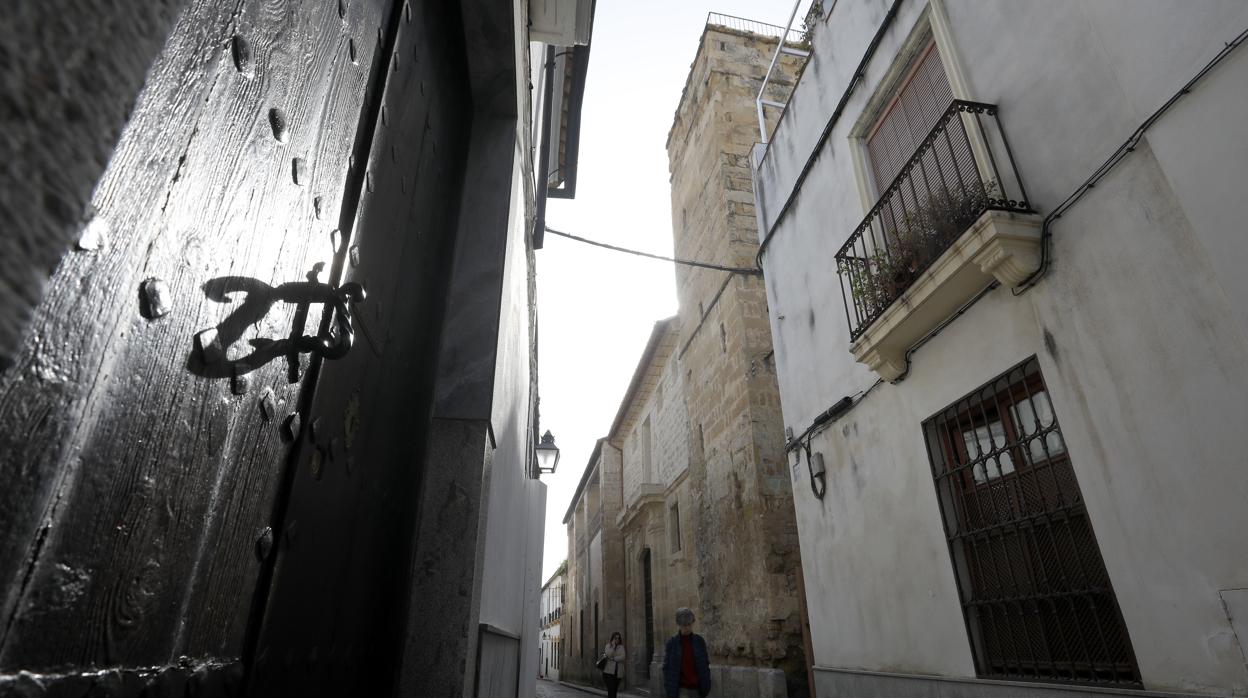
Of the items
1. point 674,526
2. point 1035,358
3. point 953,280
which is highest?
point 674,526

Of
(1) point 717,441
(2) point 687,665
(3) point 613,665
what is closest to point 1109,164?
(2) point 687,665

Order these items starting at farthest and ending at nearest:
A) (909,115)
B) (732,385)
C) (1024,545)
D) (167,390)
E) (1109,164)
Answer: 1. (732,385)
2. (909,115)
3. (1024,545)
4. (1109,164)
5. (167,390)

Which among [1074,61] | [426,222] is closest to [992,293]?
[1074,61]

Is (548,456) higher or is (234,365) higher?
(548,456)

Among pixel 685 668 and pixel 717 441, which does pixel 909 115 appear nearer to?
pixel 685 668

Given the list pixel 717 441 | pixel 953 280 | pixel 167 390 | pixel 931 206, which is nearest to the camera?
pixel 167 390

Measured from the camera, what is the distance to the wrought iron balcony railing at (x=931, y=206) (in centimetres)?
422

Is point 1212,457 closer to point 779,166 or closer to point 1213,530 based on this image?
point 1213,530

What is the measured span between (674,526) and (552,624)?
29848mm

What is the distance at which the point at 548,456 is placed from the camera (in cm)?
888

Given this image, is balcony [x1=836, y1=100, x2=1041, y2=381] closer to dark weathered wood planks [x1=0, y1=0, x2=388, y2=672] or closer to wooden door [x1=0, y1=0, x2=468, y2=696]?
wooden door [x1=0, y1=0, x2=468, y2=696]

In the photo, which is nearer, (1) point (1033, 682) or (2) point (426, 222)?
(2) point (426, 222)

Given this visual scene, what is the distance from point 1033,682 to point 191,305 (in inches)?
→ 172

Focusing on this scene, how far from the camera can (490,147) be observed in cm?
251
